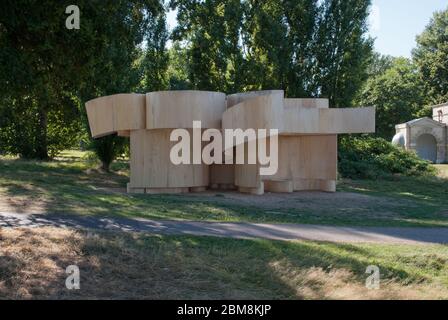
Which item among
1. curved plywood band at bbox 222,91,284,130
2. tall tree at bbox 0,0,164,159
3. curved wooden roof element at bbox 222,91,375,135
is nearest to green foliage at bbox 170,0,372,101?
curved wooden roof element at bbox 222,91,375,135

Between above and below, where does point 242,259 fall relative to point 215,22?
below

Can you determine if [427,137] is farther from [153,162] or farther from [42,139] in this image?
[153,162]

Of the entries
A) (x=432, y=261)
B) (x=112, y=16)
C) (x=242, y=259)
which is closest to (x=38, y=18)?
(x=112, y=16)

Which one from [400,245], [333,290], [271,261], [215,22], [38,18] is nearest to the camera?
[333,290]

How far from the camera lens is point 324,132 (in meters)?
16.2

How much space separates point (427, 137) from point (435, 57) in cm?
1538

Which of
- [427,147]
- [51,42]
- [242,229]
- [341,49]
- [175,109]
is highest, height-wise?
[341,49]

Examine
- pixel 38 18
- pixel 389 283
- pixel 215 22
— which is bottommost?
pixel 389 283

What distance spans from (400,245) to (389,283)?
2.01 m

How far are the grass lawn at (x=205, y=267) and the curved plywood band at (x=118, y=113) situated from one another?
794 centimetres

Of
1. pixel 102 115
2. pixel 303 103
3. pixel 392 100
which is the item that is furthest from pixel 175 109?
pixel 392 100

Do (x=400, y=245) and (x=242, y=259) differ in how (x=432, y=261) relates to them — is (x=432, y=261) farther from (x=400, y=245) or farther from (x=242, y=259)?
(x=242, y=259)

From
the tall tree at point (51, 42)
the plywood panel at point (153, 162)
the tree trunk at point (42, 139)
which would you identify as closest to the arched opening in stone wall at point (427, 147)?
the tree trunk at point (42, 139)

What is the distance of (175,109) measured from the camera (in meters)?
15.2
